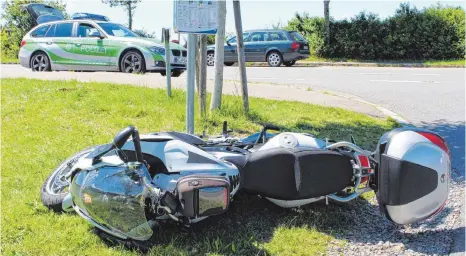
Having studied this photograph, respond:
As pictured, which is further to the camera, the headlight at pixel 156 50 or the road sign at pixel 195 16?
the headlight at pixel 156 50

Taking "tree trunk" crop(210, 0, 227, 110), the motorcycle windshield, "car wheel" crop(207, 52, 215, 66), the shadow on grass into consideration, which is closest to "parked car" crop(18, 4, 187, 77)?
"tree trunk" crop(210, 0, 227, 110)

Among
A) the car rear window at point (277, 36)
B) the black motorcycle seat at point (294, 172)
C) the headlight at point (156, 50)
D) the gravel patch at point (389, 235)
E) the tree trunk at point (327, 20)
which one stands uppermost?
the tree trunk at point (327, 20)

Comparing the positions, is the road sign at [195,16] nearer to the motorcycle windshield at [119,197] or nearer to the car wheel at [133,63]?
the motorcycle windshield at [119,197]

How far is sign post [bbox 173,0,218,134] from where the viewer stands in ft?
16.0

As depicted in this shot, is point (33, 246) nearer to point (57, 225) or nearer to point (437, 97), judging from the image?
point (57, 225)

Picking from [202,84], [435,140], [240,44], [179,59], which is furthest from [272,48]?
[435,140]

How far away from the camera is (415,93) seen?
458 inches

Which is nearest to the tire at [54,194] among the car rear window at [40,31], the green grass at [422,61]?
the car rear window at [40,31]

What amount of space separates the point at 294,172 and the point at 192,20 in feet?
6.73

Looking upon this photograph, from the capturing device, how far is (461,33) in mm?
23062

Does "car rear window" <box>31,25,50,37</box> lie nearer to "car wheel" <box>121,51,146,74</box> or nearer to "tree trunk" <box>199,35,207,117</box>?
"car wheel" <box>121,51,146,74</box>

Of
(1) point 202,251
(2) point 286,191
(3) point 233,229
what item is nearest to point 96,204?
(1) point 202,251

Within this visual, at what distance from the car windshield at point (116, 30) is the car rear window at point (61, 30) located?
0.86 meters

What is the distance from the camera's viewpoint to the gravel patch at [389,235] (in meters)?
3.55
